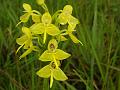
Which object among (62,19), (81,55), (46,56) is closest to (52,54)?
(46,56)

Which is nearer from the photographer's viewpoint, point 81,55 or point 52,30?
point 52,30

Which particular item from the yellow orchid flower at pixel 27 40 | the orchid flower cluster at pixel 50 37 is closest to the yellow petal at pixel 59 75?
the orchid flower cluster at pixel 50 37

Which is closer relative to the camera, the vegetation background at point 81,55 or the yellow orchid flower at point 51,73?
the yellow orchid flower at point 51,73

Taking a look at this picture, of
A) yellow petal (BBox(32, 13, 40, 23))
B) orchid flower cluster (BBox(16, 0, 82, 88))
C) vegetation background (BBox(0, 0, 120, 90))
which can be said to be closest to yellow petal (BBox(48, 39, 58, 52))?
orchid flower cluster (BBox(16, 0, 82, 88))

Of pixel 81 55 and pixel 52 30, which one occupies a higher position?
pixel 52 30

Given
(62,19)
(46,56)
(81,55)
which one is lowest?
(81,55)

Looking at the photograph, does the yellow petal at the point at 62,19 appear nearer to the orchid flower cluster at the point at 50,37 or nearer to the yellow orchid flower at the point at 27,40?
the orchid flower cluster at the point at 50,37

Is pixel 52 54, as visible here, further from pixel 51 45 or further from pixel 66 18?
pixel 66 18

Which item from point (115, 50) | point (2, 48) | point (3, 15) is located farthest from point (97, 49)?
point (3, 15)
